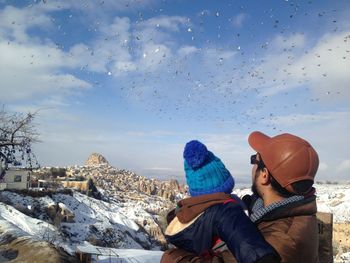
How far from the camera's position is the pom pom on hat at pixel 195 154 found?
2438mm

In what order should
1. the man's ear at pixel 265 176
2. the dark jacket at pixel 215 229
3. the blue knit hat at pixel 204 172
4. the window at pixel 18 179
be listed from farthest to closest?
the window at pixel 18 179
the blue knit hat at pixel 204 172
the man's ear at pixel 265 176
the dark jacket at pixel 215 229

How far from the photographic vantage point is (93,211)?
1565 inches

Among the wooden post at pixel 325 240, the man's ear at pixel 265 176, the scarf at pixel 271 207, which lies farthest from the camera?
the wooden post at pixel 325 240

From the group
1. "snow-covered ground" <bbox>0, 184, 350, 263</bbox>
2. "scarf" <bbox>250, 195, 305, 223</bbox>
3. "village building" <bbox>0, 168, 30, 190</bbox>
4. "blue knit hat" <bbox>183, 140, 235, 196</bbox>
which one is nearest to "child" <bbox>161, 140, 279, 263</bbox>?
"blue knit hat" <bbox>183, 140, 235, 196</bbox>

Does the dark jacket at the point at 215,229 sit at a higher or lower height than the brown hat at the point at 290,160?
lower

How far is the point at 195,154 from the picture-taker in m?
2.44

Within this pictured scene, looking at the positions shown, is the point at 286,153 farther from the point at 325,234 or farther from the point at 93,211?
the point at 93,211

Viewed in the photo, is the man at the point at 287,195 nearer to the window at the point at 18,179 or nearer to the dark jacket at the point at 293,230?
the dark jacket at the point at 293,230

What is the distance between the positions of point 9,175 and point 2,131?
39113 millimetres

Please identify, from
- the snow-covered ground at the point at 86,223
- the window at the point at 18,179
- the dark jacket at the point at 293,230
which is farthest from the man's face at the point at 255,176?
the window at the point at 18,179

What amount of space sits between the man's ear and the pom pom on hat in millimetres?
397

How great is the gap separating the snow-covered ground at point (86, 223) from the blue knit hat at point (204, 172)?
819 centimetres

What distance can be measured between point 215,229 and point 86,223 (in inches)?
1286

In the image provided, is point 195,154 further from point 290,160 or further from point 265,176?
point 290,160
